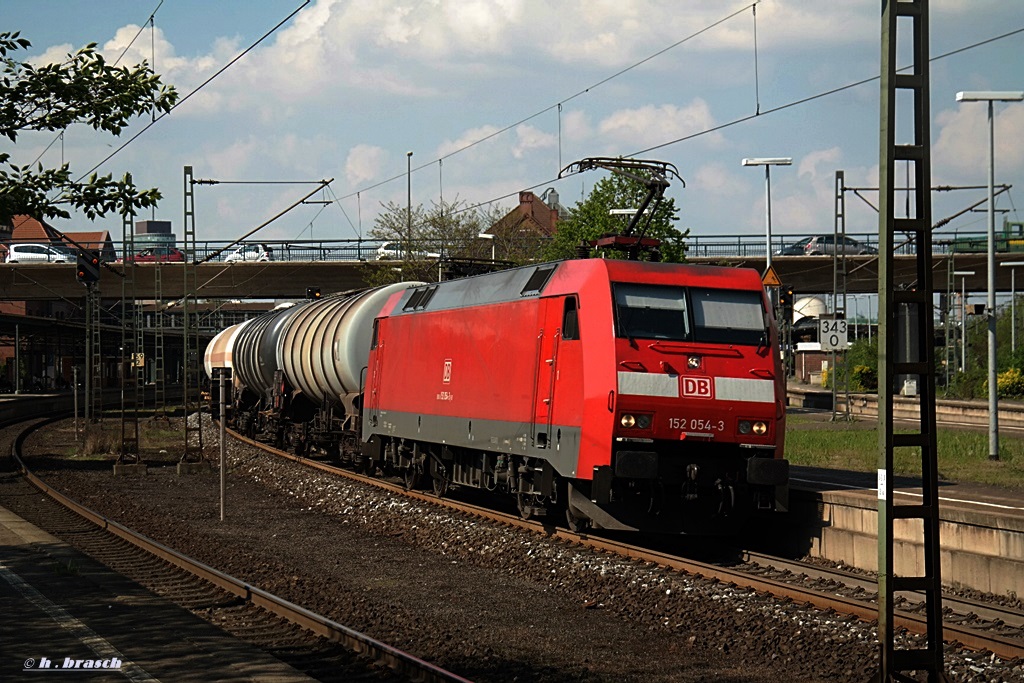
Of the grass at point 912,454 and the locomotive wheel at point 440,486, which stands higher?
the grass at point 912,454

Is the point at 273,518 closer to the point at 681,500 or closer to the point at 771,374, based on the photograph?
the point at 681,500

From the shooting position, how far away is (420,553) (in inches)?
594

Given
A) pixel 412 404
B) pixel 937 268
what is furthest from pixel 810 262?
pixel 412 404

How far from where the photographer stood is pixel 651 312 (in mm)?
14258

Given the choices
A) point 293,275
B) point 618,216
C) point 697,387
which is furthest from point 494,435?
point 293,275

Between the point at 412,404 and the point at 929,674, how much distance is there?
43.1 feet

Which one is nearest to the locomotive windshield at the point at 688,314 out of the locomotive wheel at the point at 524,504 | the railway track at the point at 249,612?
the locomotive wheel at the point at 524,504

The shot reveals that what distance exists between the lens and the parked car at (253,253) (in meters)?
58.9

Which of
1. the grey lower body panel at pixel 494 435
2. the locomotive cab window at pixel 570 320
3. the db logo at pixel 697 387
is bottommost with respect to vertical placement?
the grey lower body panel at pixel 494 435

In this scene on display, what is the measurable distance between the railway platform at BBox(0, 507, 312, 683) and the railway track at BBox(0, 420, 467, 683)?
0.33 m

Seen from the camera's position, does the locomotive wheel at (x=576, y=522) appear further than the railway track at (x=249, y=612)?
Yes

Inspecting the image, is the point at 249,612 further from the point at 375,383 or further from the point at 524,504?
the point at 375,383

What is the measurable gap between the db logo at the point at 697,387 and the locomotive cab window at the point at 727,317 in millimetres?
507

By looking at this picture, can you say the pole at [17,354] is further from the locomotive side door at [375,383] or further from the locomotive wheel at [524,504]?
the locomotive wheel at [524,504]
